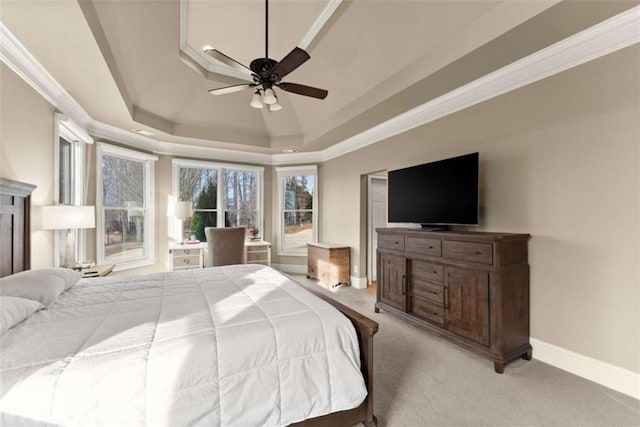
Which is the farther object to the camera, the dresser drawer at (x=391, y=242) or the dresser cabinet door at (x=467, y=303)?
the dresser drawer at (x=391, y=242)

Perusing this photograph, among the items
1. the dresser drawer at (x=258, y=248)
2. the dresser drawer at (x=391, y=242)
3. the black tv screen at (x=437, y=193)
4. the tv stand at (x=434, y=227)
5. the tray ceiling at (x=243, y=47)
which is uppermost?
the tray ceiling at (x=243, y=47)

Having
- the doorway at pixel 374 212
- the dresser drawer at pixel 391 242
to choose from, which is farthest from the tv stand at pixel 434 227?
the doorway at pixel 374 212

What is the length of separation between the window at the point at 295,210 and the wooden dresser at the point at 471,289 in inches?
123

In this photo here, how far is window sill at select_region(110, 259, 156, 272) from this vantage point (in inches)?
169

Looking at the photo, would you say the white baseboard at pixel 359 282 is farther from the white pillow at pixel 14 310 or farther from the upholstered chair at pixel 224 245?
the white pillow at pixel 14 310

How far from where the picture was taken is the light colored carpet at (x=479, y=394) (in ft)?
5.74

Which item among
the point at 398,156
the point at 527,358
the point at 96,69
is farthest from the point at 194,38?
the point at 527,358

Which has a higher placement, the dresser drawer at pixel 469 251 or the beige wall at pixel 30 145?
the beige wall at pixel 30 145

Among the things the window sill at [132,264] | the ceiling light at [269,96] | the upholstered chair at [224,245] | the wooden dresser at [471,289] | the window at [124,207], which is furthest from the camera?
the upholstered chair at [224,245]

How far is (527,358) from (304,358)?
2295mm

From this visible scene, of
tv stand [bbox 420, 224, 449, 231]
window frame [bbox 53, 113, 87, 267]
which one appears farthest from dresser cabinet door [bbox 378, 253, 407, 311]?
window frame [bbox 53, 113, 87, 267]

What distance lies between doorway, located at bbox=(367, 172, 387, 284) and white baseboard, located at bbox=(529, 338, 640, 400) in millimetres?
2812

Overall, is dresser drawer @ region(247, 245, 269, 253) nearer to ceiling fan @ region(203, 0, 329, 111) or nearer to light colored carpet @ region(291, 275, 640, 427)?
ceiling fan @ region(203, 0, 329, 111)

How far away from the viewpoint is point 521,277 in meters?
2.46
